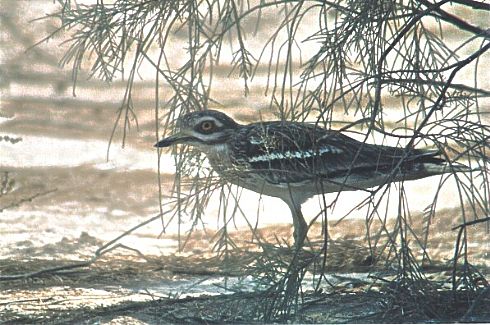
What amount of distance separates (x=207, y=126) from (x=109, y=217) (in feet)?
0.91

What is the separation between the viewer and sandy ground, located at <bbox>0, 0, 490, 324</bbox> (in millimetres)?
3217

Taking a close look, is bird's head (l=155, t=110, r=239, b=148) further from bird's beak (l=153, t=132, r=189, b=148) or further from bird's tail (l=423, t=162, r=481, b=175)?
bird's tail (l=423, t=162, r=481, b=175)

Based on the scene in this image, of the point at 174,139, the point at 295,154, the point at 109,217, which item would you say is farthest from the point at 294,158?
the point at 109,217

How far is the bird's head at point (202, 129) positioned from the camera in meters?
3.21

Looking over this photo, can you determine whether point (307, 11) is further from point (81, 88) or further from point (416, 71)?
point (81, 88)

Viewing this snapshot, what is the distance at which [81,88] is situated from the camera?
128 inches

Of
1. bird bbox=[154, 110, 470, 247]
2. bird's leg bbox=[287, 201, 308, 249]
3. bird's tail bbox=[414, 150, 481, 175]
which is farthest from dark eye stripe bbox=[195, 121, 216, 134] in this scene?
bird's tail bbox=[414, 150, 481, 175]

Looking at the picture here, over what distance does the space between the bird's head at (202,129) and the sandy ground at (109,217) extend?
3 cm

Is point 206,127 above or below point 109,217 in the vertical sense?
above

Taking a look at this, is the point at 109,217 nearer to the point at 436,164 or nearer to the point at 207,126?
the point at 207,126

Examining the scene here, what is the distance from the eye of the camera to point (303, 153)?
3.18 m

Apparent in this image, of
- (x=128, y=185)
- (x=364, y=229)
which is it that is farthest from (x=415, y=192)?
(x=128, y=185)

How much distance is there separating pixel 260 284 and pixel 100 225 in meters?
0.36

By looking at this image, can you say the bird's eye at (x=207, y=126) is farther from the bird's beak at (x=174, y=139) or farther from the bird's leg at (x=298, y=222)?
the bird's leg at (x=298, y=222)
